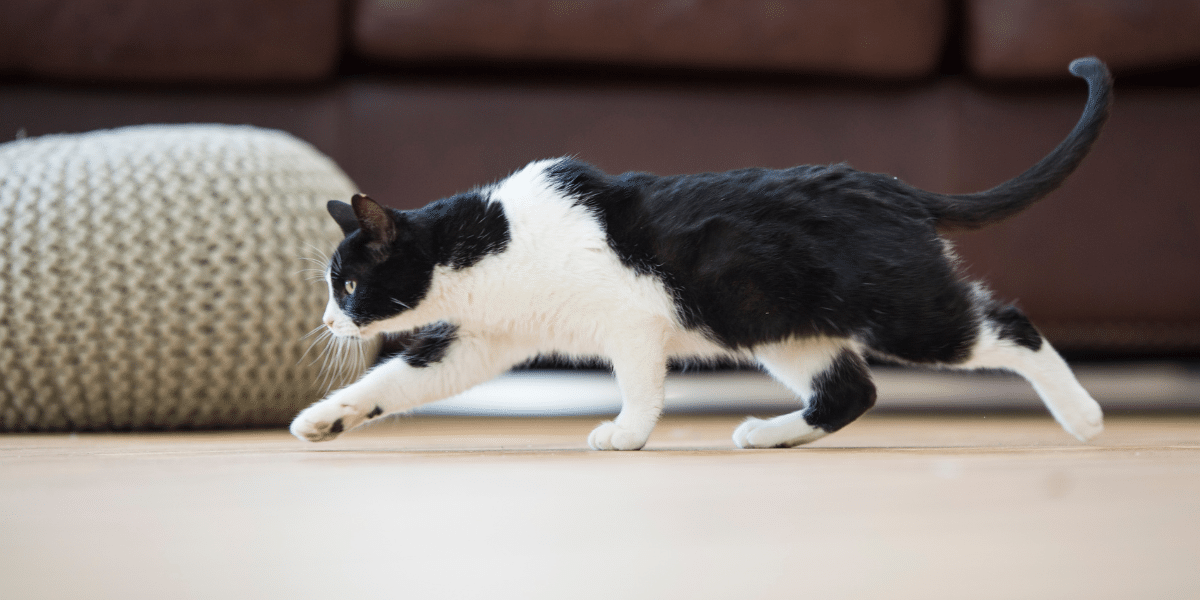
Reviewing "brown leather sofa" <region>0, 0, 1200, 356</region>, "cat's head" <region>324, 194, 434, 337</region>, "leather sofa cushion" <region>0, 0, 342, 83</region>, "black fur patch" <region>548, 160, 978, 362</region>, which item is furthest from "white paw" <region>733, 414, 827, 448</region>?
"leather sofa cushion" <region>0, 0, 342, 83</region>

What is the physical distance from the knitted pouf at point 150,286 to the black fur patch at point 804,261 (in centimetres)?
47

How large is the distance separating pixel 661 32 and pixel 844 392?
0.68 metres

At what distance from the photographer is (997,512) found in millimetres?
435

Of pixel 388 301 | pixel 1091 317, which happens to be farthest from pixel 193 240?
pixel 1091 317

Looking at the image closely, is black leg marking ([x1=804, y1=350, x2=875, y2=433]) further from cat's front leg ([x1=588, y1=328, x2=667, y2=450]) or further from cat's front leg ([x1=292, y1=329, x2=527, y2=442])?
cat's front leg ([x1=292, y1=329, x2=527, y2=442])

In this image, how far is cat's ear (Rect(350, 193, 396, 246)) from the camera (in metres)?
0.83

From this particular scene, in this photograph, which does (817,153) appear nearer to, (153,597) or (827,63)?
(827,63)

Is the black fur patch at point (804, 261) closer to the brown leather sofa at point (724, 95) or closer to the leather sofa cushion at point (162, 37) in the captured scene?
the brown leather sofa at point (724, 95)

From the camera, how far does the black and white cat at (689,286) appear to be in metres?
0.78

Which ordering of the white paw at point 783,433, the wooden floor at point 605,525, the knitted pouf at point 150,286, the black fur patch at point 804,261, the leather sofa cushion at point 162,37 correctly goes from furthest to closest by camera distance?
1. the leather sofa cushion at point 162,37
2. the knitted pouf at point 150,286
3. the white paw at point 783,433
4. the black fur patch at point 804,261
5. the wooden floor at point 605,525

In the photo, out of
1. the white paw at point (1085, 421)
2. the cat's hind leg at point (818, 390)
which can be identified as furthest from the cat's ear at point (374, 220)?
the white paw at point (1085, 421)

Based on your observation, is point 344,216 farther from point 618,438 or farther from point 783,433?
Result: point 783,433

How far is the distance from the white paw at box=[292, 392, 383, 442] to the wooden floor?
61 mm

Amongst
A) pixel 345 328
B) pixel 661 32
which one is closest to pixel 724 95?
pixel 661 32
